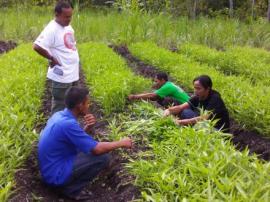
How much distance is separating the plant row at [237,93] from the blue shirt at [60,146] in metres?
2.87

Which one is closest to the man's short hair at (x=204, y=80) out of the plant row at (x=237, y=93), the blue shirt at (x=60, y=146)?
the plant row at (x=237, y=93)

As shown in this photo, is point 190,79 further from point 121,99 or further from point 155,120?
point 155,120

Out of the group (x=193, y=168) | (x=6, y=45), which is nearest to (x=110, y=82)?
(x=193, y=168)

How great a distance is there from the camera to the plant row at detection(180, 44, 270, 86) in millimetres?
9359

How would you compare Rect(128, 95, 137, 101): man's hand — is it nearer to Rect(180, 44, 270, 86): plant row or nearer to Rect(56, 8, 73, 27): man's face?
Rect(56, 8, 73, 27): man's face

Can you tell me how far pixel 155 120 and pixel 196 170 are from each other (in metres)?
1.84

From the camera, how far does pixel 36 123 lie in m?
6.23

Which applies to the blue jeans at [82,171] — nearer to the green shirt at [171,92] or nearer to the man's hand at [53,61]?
the man's hand at [53,61]

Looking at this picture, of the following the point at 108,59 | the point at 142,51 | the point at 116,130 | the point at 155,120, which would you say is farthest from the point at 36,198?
the point at 142,51

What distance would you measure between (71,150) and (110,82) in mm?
2675

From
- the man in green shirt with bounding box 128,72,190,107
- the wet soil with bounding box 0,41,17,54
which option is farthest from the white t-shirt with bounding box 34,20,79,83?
the wet soil with bounding box 0,41,17,54

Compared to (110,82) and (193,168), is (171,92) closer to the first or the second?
(110,82)

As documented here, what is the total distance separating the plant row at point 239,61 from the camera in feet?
30.7

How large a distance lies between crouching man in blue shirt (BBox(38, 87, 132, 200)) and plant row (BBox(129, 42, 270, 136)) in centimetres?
257
